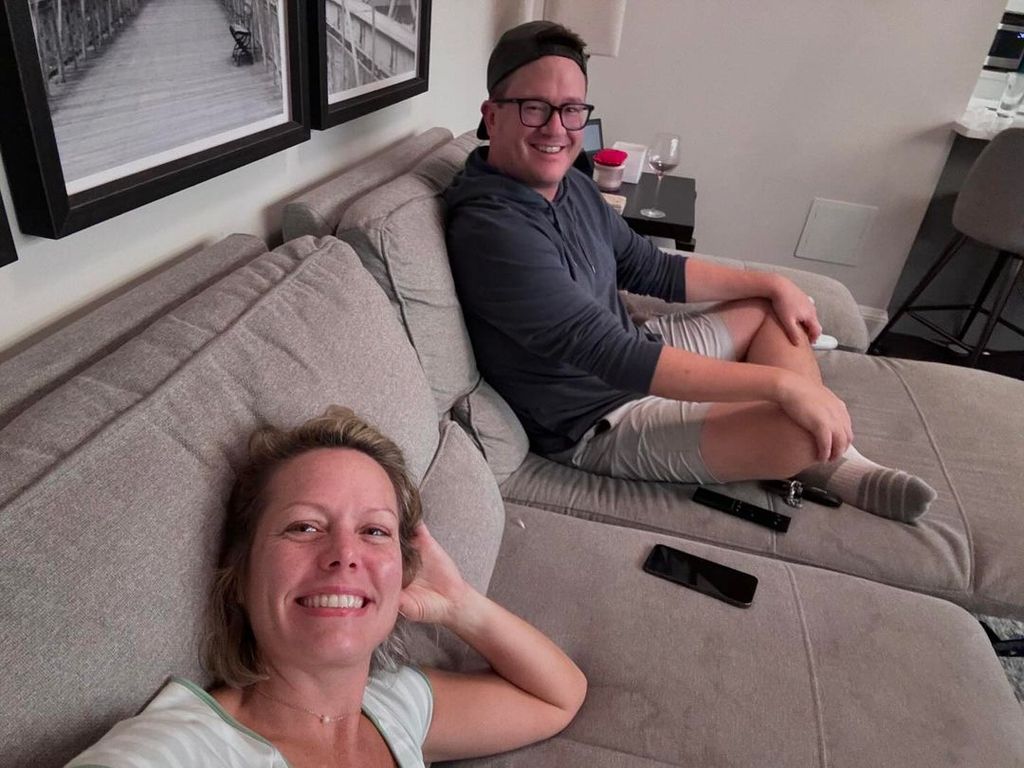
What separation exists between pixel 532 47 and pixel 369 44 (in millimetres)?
365

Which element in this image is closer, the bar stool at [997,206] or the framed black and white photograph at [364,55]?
the framed black and white photograph at [364,55]

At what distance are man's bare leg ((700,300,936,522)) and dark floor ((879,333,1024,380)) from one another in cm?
201

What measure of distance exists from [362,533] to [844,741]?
0.73 m

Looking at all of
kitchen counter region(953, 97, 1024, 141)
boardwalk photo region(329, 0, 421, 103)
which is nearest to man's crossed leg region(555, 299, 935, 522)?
boardwalk photo region(329, 0, 421, 103)

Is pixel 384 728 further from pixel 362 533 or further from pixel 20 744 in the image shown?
pixel 20 744

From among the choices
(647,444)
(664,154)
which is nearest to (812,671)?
(647,444)

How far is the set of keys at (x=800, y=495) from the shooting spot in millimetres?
1448

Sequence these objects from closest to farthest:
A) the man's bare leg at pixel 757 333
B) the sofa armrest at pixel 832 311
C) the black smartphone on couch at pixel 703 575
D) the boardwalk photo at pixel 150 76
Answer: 1. the boardwalk photo at pixel 150 76
2. the black smartphone on couch at pixel 703 575
3. the man's bare leg at pixel 757 333
4. the sofa armrest at pixel 832 311

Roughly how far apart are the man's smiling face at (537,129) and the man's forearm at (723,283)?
544 mm

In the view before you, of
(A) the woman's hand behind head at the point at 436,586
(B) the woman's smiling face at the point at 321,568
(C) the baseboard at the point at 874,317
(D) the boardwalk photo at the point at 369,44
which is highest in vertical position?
(D) the boardwalk photo at the point at 369,44

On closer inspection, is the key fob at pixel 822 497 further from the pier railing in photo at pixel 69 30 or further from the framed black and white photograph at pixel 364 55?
the pier railing in photo at pixel 69 30

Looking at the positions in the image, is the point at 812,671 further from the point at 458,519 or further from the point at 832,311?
the point at 832,311

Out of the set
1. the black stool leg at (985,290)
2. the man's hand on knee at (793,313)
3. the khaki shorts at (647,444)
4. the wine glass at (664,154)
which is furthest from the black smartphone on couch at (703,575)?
the black stool leg at (985,290)

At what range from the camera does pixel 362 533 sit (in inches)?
31.1
